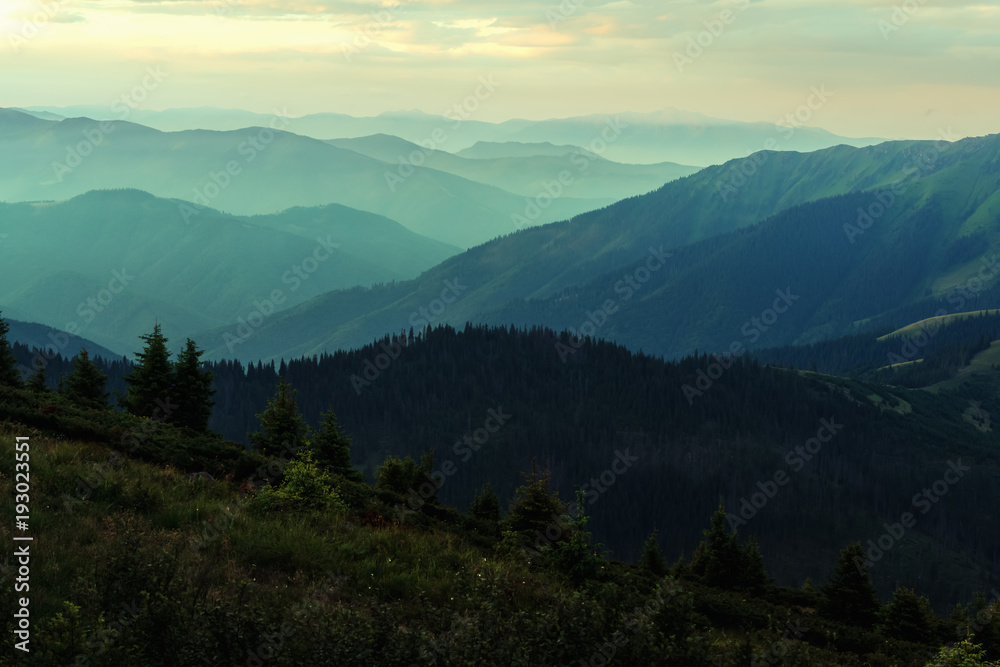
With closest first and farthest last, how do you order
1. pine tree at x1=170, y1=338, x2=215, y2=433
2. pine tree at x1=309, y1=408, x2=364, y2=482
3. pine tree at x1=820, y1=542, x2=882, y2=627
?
1. pine tree at x1=309, y1=408, x2=364, y2=482
2. pine tree at x1=820, y1=542, x2=882, y2=627
3. pine tree at x1=170, y1=338, x2=215, y2=433

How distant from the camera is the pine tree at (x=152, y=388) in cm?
5166

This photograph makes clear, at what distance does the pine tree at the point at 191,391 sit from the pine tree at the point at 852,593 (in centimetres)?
4418

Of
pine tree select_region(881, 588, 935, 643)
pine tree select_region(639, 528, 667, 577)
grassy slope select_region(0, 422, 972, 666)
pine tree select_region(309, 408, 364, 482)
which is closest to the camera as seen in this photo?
grassy slope select_region(0, 422, 972, 666)

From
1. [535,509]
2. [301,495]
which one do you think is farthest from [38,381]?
[301,495]

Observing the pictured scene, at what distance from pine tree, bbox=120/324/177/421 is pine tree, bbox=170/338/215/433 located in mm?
584

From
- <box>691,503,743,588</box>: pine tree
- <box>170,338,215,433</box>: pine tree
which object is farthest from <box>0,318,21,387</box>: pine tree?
<box>691,503,743,588</box>: pine tree

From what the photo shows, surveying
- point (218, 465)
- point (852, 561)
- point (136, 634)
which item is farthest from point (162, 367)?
point (852, 561)

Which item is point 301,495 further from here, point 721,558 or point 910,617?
point 721,558

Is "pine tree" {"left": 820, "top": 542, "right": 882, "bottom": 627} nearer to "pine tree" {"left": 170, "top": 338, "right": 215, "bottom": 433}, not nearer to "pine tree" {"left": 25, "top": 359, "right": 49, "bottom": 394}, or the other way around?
"pine tree" {"left": 170, "top": 338, "right": 215, "bottom": 433}

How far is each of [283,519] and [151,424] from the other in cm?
1492

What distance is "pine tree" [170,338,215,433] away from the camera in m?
52.8

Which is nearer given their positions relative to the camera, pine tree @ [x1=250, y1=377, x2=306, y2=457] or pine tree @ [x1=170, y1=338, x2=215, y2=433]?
pine tree @ [x1=250, y1=377, x2=306, y2=457]

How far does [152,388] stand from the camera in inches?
2050

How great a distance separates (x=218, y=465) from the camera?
29.6 metres
